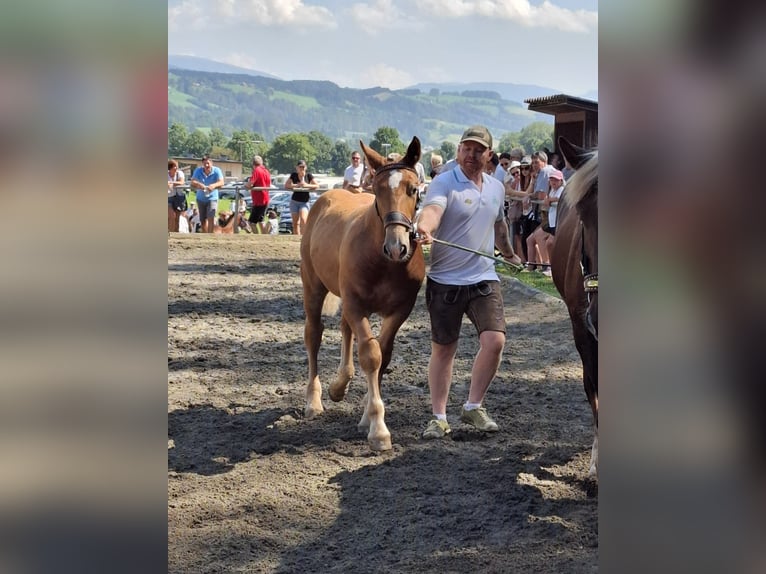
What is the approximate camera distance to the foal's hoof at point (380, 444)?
5.19 meters

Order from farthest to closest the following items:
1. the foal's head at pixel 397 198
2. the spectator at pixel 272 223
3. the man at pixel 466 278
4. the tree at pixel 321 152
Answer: the tree at pixel 321 152 → the spectator at pixel 272 223 → the man at pixel 466 278 → the foal's head at pixel 397 198

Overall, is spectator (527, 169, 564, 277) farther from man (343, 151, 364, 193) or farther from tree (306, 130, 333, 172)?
tree (306, 130, 333, 172)

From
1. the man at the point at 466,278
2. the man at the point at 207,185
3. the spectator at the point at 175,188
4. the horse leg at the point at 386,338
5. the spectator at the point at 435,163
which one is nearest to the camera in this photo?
the man at the point at 466,278

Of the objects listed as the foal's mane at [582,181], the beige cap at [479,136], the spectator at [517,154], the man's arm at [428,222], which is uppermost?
the spectator at [517,154]

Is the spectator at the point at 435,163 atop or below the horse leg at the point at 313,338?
atop

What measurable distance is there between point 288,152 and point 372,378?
4508 inches

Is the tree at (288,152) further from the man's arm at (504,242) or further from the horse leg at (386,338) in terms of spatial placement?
the horse leg at (386,338)

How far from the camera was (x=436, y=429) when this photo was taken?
543cm

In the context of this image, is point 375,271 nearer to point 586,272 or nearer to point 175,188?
point 586,272

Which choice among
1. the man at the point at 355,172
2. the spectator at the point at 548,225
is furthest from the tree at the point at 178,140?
the spectator at the point at 548,225

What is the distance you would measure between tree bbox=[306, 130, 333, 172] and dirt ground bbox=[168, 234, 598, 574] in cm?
13007

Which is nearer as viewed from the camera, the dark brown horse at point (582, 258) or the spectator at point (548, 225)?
the dark brown horse at point (582, 258)
